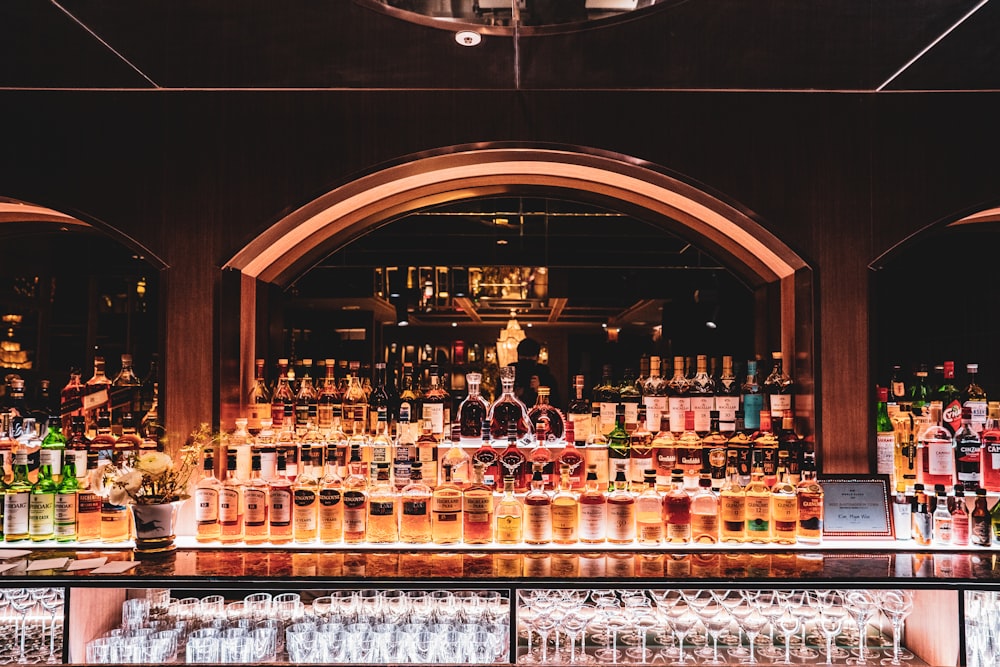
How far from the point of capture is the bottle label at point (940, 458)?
8.16ft

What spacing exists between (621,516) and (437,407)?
0.77m

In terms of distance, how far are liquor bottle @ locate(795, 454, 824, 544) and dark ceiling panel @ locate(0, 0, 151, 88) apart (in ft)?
8.45

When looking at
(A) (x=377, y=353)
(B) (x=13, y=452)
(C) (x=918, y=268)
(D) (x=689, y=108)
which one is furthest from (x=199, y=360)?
(C) (x=918, y=268)

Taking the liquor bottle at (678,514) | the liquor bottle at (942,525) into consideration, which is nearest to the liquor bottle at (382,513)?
the liquor bottle at (678,514)

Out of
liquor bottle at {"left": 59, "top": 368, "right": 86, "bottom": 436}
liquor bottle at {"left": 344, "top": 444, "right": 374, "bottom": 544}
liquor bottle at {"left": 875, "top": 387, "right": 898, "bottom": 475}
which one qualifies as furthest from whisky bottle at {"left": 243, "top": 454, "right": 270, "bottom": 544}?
liquor bottle at {"left": 875, "top": 387, "right": 898, "bottom": 475}

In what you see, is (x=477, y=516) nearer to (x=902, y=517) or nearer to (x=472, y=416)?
(x=472, y=416)

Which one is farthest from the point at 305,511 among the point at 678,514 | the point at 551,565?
the point at 678,514

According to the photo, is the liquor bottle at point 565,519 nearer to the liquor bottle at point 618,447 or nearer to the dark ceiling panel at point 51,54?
the liquor bottle at point 618,447

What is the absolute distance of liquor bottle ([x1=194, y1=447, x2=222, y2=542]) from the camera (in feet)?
7.79

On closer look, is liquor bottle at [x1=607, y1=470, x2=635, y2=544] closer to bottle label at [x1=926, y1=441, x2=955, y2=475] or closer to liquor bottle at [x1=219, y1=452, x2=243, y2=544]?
bottle label at [x1=926, y1=441, x2=955, y2=475]

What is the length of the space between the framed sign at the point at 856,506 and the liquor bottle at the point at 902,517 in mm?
49

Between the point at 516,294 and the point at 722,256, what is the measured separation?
1.02m

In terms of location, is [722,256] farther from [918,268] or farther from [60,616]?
[60,616]

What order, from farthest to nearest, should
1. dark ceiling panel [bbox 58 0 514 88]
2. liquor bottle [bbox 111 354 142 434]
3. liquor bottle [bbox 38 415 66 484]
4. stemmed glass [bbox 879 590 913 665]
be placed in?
liquor bottle [bbox 111 354 142 434] → liquor bottle [bbox 38 415 66 484] → stemmed glass [bbox 879 590 913 665] → dark ceiling panel [bbox 58 0 514 88]
